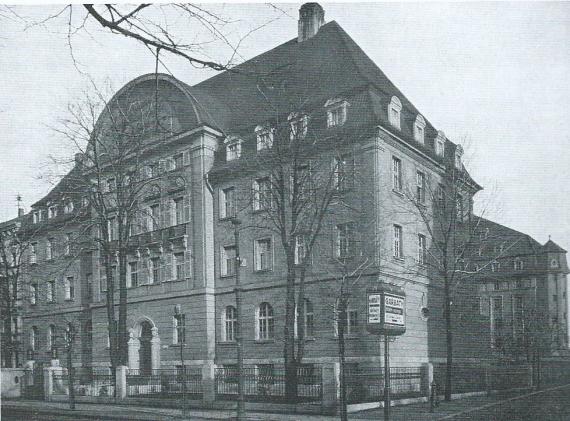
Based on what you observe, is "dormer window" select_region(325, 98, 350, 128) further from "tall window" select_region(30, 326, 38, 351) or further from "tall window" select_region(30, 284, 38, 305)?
"tall window" select_region(30, 326, 38, 351)

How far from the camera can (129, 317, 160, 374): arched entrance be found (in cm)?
2949

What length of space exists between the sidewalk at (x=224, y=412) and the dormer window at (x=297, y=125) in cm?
829

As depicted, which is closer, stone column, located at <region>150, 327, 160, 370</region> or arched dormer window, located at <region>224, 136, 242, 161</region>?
arched dormer window, located at <region>224, 136, 242, 161</region>

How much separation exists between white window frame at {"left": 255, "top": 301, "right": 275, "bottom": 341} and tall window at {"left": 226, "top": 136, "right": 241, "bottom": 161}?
638cm

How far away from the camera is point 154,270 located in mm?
30078

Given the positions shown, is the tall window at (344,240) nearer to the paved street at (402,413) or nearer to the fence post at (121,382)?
the paved street at (402,413)

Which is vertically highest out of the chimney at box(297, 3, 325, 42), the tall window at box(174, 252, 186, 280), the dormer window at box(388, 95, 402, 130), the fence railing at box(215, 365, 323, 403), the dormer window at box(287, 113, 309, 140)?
the chimney at box(297, 3, 325, 42)

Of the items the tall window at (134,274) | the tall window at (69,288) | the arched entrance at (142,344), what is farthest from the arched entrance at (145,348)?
the tall window at (69,288)

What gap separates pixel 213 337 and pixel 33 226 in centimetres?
1412

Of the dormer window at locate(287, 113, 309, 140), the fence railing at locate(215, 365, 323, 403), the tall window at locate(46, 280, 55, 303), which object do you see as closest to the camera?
the fence railing at locate(215, 365, 323, 403)

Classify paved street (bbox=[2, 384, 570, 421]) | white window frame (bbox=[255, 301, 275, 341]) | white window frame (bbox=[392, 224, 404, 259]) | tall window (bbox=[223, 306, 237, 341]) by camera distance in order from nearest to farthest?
paved street (bbox=[2, 384, 570, 421]) < white window frame (bbox=[392, 224, 404, 259]) < white window frame (bbox=[255, 301, 275, 341]) < tall window (bbox=[223, 306, 237, 341])

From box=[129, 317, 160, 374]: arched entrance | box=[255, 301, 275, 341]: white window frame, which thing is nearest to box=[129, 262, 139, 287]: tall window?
box=[129, 317, 160, 374]: arched entrance

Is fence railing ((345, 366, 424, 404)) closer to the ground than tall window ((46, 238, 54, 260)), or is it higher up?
closer to the ground

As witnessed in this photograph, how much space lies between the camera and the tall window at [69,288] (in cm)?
3709
